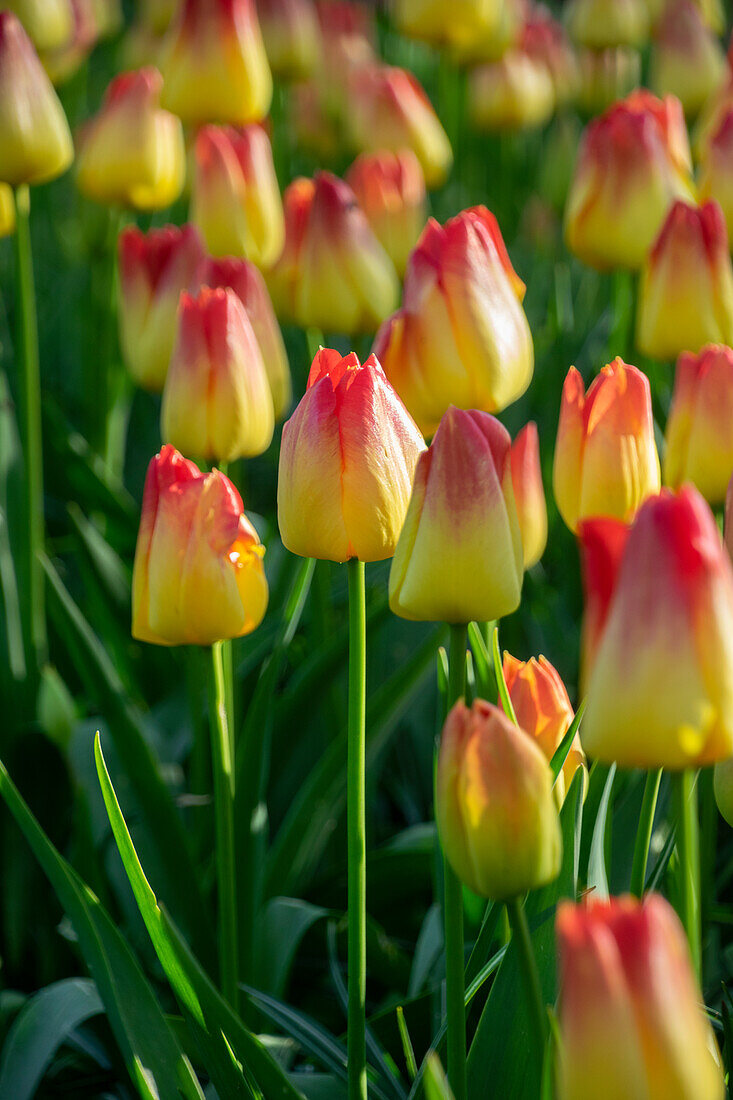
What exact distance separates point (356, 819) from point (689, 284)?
0.62 m

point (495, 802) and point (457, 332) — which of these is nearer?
point (495, 802)

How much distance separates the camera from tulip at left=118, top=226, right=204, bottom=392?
130cm

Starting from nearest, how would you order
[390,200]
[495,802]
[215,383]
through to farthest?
1. [495,802]
2. [215,383]
3. [390,200]

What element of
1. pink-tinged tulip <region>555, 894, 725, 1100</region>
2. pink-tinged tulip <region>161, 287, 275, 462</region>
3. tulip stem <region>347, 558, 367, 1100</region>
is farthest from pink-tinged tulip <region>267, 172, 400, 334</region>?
pink-tinged tulip <region>555, 894, 725, 1100</region>

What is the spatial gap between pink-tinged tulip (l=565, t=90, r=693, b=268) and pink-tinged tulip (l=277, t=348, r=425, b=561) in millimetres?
716

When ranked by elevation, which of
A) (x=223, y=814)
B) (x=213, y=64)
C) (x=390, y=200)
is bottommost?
(x=223, y=814)

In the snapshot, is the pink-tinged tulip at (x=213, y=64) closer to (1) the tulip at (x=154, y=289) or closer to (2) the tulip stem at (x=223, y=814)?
(1) the tulip at (x=154, y=289)

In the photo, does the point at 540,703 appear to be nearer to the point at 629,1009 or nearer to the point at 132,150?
the point at 629,1009

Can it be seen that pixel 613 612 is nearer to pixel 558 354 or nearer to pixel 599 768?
pixel 599 768

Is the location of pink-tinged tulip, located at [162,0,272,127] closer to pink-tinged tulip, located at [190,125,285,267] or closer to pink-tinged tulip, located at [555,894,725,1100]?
pink-tinged tulip, located at [190,125,285,267]

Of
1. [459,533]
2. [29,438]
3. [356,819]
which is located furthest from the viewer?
[29,438]

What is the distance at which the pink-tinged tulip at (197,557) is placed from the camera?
788 millimetres

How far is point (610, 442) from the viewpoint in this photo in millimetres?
757

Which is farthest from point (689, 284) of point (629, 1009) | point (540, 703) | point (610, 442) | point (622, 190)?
point (629, 1009)
